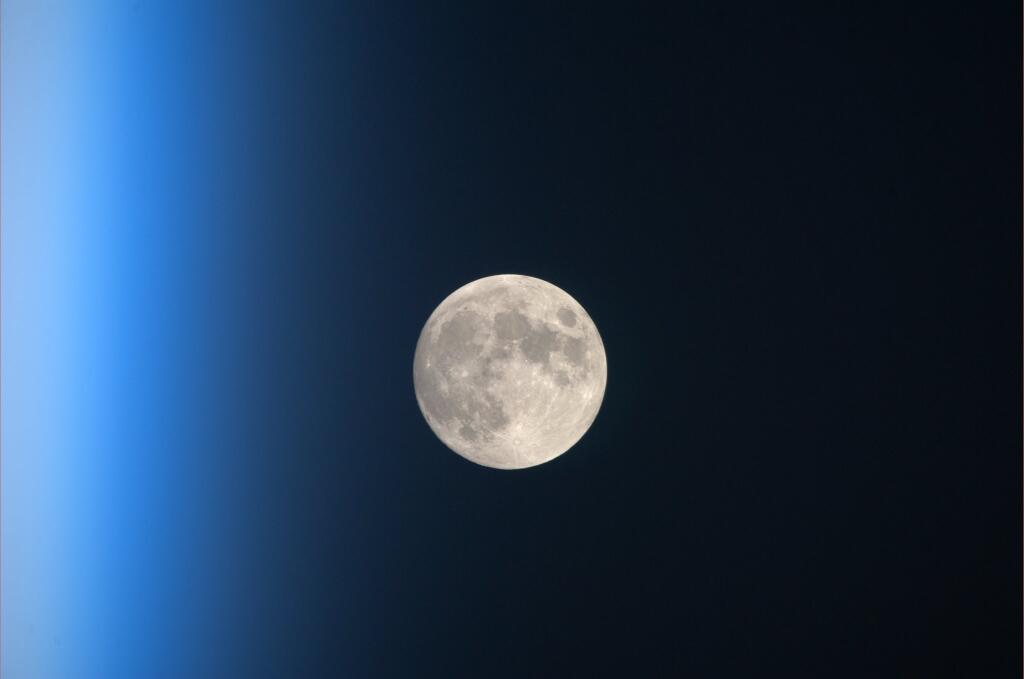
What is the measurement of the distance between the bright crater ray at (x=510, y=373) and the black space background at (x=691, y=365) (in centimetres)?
34

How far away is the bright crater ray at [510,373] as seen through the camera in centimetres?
237

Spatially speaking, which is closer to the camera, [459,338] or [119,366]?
[459,338]

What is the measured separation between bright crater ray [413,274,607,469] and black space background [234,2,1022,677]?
0.34m

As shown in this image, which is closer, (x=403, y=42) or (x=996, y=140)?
(x=996, y=140)

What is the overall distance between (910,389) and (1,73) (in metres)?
3.77

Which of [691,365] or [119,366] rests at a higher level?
[119,366]

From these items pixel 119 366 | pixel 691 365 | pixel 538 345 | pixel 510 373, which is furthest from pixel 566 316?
pixel 119 366

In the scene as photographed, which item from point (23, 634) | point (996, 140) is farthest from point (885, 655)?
point (23, 634)

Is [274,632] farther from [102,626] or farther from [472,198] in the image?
[472,198]

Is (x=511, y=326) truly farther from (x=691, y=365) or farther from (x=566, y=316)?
(x=691, y=365)

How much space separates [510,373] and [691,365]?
0.83 m

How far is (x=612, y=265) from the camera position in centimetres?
284

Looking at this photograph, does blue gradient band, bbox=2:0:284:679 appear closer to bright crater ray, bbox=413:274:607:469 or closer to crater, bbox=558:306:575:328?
bright crater ray, bbox=413:274:607:469

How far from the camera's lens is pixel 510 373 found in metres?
2.36
